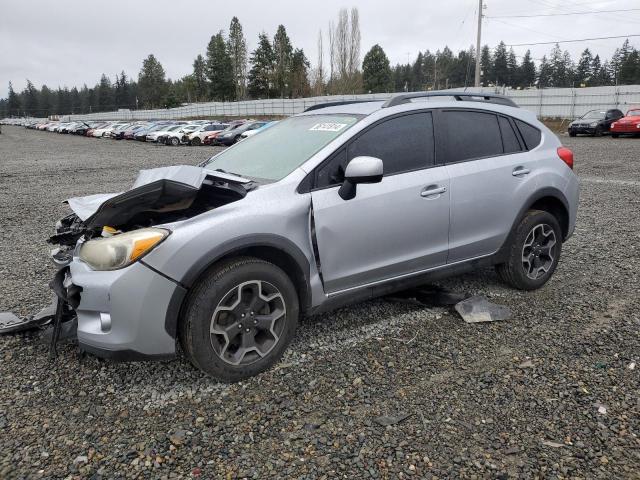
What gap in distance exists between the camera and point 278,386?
9.89ft

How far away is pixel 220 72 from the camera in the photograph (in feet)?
292

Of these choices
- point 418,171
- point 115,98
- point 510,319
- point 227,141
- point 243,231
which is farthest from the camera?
point 115,98

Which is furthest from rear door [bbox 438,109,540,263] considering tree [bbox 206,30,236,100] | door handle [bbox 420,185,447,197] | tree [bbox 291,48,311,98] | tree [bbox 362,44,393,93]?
tree [bbox 206,30,236,100]

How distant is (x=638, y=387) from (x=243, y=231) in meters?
2.45

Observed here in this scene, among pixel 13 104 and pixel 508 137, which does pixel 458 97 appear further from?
pixel 13 104

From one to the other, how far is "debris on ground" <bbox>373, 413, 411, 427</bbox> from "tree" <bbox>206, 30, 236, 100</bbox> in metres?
90.9

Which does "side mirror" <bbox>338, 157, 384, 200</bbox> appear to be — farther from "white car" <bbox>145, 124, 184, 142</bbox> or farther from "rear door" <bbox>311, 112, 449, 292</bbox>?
"white car" <bbox>145, 124, 184, 142</bbox>

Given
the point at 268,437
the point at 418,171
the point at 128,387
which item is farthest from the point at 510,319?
the point at 128,387

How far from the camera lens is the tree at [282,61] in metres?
82.1

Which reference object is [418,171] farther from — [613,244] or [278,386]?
[613,244]

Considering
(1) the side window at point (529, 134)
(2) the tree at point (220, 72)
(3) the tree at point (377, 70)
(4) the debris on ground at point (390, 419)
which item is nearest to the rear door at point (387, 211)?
(4) the debris on ground at point (390, 419)

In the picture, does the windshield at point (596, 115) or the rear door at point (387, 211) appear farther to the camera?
the windshield at point (596, 115)

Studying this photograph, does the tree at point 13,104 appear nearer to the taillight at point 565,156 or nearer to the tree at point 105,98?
the tree at point 105,98

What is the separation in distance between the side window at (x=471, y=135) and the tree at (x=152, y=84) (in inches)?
4370
